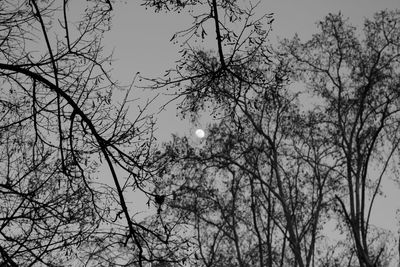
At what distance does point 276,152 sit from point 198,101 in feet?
35.6

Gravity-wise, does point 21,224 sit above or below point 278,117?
below

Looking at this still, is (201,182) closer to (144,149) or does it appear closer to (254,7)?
(144,149)

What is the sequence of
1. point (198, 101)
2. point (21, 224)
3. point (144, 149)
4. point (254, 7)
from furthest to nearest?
point (21, 224) < point (144, 149) < point (198, 101) < point (254, 7)

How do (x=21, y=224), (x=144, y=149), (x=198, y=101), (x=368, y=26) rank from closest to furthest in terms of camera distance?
1. (x=198, y=101)
2. (x=144, y=149)
3. (x=21, y=224)
4. (x=368, y=26)

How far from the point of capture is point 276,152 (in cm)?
1505

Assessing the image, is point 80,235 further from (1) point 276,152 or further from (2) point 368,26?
(2) point 368,26

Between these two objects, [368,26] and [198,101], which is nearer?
[198,101]

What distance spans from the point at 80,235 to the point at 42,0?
2.86 metres

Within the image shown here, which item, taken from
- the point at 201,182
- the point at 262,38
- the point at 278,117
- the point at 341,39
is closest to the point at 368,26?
the point at 341,39

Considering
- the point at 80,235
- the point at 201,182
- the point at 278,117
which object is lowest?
the point at 80,235

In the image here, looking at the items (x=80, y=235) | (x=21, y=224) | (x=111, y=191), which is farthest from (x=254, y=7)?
(x=21, y=224)

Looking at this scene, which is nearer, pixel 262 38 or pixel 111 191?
pixel 262 38

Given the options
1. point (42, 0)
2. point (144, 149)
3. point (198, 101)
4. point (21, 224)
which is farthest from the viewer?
point (21, 224)

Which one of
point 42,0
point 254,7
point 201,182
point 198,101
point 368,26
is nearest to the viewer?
point 254,7
